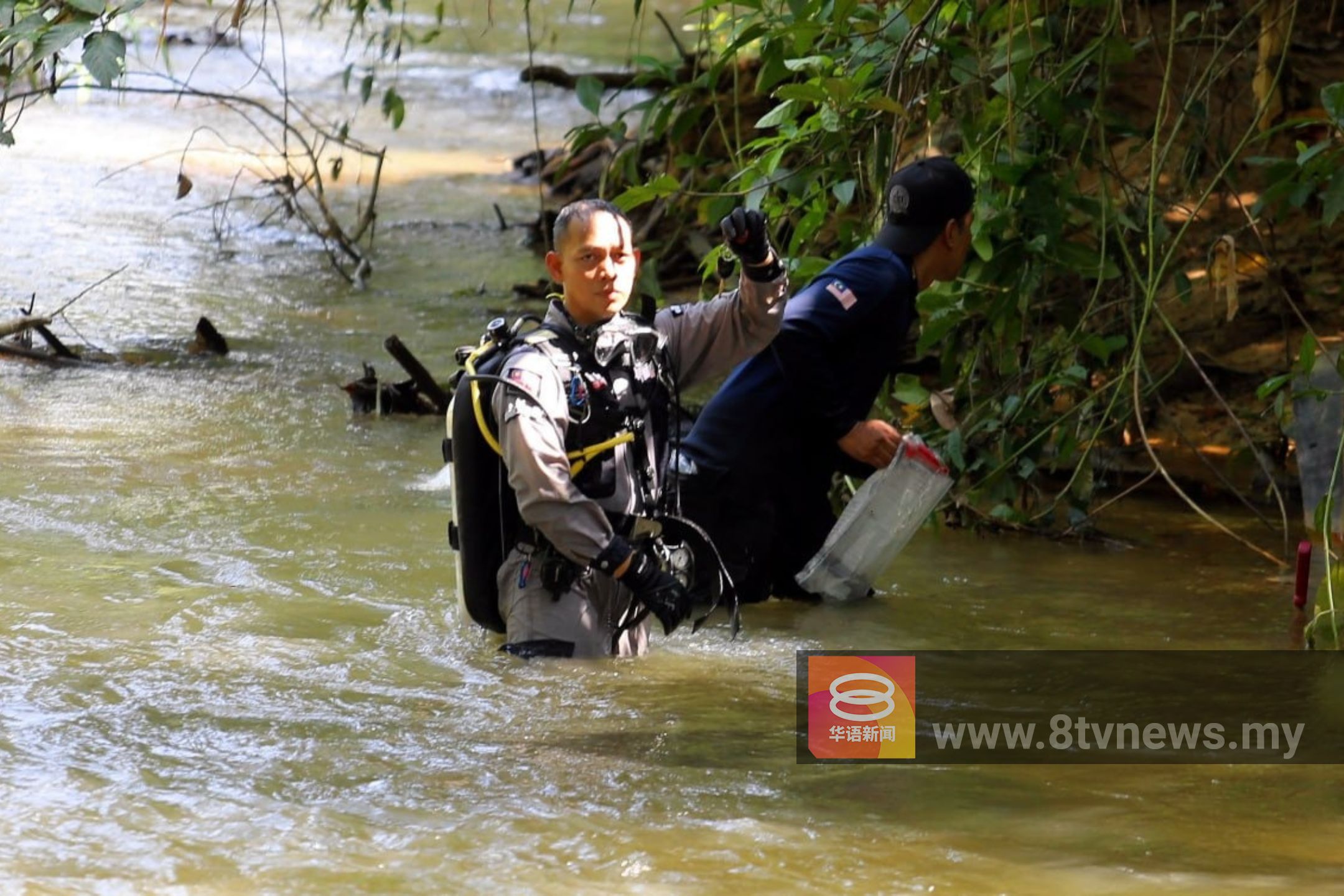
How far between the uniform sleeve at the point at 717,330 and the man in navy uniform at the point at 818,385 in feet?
1.17

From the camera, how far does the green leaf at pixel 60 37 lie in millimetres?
3703

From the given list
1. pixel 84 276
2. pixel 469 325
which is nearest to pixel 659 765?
A: pixel 469 325

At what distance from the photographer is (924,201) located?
195 inches

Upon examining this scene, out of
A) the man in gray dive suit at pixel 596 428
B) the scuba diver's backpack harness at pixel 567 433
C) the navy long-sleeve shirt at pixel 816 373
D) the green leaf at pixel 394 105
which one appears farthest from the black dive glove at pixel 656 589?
the green leaf at pixel 394 105

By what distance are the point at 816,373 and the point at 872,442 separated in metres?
Answer: 0.27

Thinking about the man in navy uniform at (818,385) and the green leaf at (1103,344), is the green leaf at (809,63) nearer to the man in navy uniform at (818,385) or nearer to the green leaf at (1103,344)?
the man in navy uniform at (818,385)

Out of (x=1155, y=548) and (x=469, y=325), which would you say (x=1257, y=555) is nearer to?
(x=1155, y=548)

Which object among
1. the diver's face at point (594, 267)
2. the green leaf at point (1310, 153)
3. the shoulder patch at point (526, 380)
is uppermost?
the green leaf at point (1310, 153)

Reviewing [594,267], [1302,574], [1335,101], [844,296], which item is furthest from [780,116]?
[1302,574]

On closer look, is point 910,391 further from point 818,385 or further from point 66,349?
point 66,349

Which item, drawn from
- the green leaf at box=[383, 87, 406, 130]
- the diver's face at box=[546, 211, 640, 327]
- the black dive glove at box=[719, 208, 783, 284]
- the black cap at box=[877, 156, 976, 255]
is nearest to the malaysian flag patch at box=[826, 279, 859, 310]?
the black cap at box=[877, 156, 976, 255]

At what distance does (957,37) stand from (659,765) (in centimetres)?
298

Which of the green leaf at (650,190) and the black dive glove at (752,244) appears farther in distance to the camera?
the green leaf at (650,190)

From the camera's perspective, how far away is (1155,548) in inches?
237
